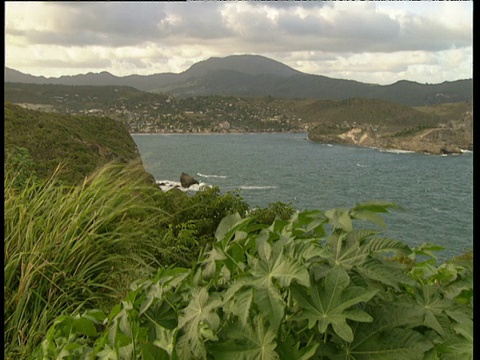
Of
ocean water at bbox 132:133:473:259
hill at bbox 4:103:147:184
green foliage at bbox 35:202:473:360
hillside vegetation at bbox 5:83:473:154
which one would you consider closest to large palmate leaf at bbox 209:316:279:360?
green foliage at bbox 35:202:473:360

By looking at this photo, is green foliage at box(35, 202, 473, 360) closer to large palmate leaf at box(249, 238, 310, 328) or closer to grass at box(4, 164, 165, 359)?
large palmate leaf at box(249, 238, 310, 328)

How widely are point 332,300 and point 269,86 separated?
49.7 meters

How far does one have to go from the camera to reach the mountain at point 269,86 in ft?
140

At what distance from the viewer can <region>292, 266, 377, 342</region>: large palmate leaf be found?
0.64m

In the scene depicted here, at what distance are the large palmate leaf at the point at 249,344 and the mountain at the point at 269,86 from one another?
40.1 m

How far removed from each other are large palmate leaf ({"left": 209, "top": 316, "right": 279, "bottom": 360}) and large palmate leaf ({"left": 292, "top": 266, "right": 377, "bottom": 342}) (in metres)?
0.05

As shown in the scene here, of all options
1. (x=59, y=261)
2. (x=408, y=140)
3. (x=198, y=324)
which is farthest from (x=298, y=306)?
(x=408, y=140)

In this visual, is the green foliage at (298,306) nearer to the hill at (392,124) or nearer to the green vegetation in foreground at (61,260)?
the green vegetation in foreground at (61,260)

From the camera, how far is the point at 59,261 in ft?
7.12

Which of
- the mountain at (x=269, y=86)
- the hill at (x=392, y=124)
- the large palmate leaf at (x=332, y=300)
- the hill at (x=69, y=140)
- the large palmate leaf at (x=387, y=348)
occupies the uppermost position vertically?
the mountain at (x=269, y=86)

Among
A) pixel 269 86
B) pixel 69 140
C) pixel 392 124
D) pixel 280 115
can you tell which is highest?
pixel 269 86

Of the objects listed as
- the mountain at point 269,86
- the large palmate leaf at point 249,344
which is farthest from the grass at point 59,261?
the mountain at point 269,86

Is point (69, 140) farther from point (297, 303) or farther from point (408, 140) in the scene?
point (408, 140)

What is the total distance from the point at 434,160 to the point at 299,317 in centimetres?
4870
